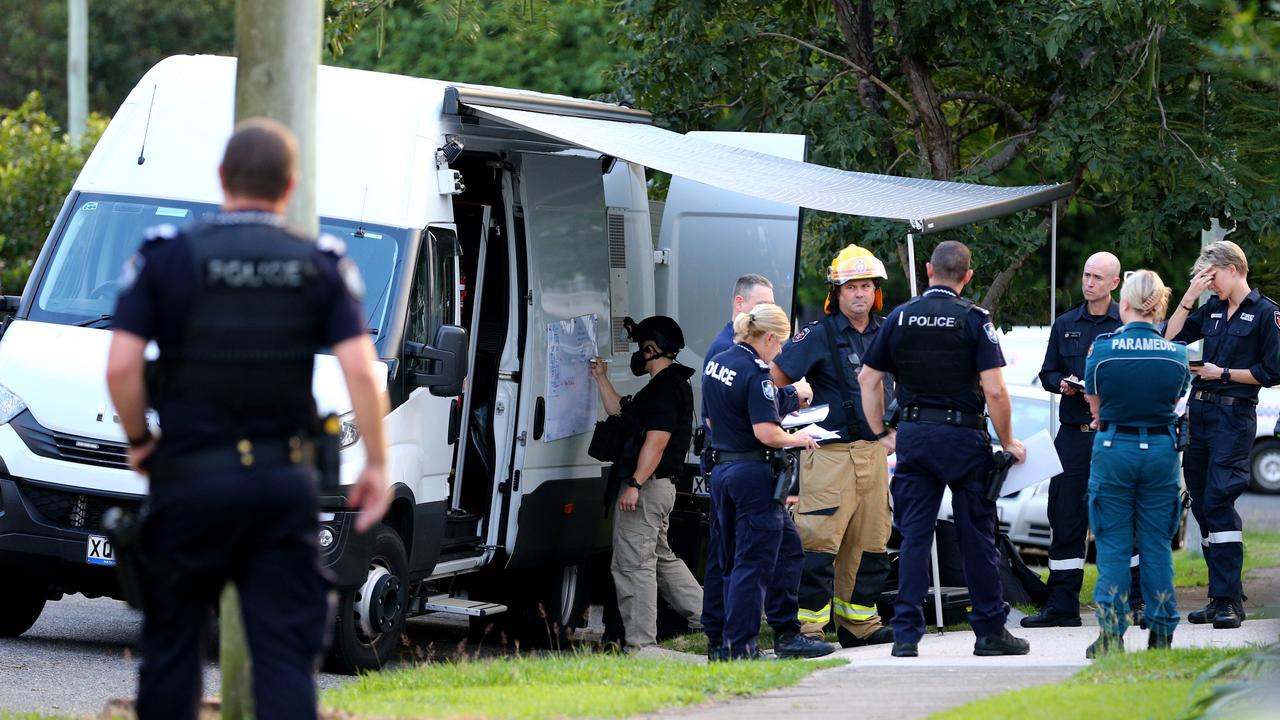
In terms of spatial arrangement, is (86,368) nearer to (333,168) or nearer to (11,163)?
(333,168)

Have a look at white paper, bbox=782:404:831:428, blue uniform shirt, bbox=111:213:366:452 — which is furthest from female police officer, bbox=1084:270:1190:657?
blue uniform shirt, bbox=111:213:366:452

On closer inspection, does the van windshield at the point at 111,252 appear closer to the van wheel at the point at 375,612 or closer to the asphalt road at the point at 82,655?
the van wheel at the point at 375,612

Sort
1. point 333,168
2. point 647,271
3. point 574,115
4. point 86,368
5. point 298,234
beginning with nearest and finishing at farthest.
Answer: point 298,234 < point 86,368 < point 333,168 < point 574,115 < point 647,271

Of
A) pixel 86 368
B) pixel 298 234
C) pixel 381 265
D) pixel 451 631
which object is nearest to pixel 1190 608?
pixel 451 631

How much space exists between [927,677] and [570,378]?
335cm

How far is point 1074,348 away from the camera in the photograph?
30.2ft

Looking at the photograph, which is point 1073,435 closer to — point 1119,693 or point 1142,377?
point 1142,377

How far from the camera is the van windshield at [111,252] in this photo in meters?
8.41

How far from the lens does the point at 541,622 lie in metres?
10.5

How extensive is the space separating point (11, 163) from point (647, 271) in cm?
1098

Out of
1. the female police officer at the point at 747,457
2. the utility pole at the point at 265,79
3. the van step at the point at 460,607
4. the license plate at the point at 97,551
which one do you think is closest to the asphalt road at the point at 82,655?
the van step at the point at 460,607

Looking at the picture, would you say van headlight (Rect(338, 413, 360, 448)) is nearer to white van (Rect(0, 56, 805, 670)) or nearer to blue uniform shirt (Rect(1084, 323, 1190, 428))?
white van (Rect(0, 56, 805, 670))

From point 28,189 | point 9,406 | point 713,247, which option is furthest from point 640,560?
point 28,189

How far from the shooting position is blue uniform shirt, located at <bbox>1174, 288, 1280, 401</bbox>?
29.6ft
